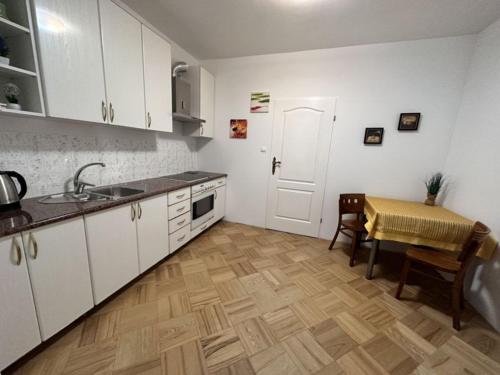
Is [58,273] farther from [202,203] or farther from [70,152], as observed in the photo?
[202,203]

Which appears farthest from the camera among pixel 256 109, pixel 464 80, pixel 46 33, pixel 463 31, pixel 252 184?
pixel 252 184

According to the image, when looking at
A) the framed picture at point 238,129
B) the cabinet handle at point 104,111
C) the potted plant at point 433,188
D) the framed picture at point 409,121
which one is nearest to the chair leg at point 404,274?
the potted plant at point 433,188

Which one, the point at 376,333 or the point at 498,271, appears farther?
the point at 498,271

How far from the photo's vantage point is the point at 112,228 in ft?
5.01

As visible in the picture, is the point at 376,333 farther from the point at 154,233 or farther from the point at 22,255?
the point at 22,255

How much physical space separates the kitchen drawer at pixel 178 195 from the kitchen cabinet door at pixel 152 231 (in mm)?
72

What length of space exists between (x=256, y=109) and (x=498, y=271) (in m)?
3.10

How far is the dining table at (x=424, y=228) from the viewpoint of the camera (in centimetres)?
175

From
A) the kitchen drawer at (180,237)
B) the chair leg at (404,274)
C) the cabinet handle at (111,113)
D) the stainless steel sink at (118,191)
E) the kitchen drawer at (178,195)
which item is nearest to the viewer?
the cabinet handle at (111,113)

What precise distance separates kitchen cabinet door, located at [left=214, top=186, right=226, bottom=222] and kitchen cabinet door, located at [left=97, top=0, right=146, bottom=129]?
154 cm

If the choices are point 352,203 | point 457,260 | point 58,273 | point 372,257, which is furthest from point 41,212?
point 457,260

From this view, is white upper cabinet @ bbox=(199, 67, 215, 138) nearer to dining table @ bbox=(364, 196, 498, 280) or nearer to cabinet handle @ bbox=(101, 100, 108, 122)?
cabinet handle @ bbox=(101, 100, 108, 122)

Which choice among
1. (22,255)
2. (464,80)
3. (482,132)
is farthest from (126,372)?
(464,80)

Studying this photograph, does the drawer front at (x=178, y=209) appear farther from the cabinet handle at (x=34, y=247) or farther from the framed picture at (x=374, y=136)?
the framed picture at (x=374, y=136)
